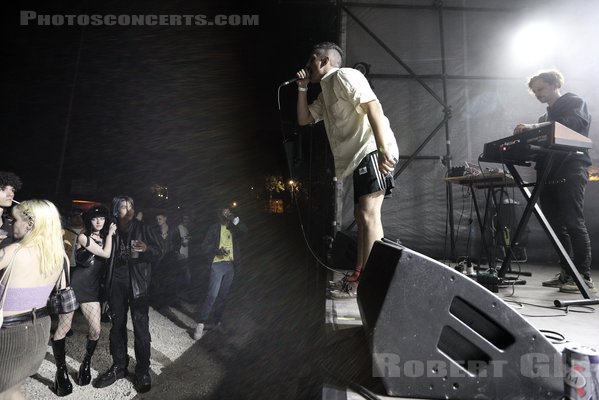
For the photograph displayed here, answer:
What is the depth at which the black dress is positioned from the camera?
5.32 metres

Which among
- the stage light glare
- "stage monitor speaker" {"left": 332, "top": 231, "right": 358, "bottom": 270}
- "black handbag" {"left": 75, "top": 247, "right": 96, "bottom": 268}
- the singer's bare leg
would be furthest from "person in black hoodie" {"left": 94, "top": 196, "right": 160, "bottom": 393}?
the stage light glare

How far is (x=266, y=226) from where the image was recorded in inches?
603

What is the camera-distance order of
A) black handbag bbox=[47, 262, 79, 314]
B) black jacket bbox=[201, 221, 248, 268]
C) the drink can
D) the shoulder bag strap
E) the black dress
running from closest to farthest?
the drink can < the shoulder bag strap < black handbag bbox=[47, 262, 79, 314] < the black dress < black jacket bbox=[201, 221, 248, 268]

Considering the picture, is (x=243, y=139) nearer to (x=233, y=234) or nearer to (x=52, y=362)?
(x=233, y=234)

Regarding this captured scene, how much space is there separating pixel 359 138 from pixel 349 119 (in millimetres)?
126

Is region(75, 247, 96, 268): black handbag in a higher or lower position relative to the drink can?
lower

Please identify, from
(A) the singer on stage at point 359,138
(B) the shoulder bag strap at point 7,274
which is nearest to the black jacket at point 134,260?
(B) the shoulder bag strap at point 7,274

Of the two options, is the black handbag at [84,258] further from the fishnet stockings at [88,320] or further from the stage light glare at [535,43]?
the stage light glare at [535,43]

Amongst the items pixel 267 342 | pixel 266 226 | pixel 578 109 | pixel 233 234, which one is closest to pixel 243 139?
pixel 266 226

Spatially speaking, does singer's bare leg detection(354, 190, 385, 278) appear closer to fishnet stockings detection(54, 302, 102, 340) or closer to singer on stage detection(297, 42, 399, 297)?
singer on stage detection(297, 42, 399, 297)

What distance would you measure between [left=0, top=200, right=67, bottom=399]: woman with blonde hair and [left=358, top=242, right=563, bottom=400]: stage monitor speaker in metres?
3.20

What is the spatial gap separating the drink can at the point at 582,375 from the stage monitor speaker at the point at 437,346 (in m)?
0.05

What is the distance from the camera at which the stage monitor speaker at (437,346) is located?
0.93 metres

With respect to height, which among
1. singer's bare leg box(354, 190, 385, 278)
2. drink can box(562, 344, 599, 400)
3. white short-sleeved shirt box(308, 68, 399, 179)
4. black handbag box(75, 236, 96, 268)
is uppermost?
white short-sleeved shirt box(308, 68, 399, 179)
